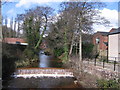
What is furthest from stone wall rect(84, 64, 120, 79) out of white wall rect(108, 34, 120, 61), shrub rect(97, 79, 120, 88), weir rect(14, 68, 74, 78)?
white wall rect(108, 34, 120, 61)

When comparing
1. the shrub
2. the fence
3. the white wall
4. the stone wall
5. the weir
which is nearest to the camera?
the shrub

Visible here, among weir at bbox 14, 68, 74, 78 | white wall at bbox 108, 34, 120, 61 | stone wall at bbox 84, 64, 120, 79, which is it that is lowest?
weir at bbox 14, 68, 74, 78

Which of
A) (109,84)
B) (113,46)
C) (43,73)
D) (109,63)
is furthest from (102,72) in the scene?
(113,46)

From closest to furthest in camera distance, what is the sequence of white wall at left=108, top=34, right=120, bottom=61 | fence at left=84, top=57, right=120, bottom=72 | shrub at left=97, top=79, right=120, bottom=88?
shrub at left=97, top=79, right=120, bottom=88 < fence at left=84, top=57, right=120, bottom=72 < white wall at left=108, top=34, right=120, bottom=61

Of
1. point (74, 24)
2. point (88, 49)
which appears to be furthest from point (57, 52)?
point (74, 24)

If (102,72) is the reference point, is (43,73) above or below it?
below

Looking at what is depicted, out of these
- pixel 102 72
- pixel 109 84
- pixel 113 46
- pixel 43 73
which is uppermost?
pixel 113 46

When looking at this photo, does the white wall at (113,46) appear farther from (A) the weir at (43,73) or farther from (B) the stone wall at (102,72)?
(A) the weir at (43,73)

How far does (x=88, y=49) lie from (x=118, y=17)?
29.3 ft

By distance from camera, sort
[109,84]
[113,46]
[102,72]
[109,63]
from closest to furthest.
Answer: [109,84]
[102,72]
[109,63]
[113,46]

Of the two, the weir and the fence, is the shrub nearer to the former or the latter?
the fence

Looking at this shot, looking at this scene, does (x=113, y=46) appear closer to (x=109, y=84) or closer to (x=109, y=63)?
(x=109, y=63)

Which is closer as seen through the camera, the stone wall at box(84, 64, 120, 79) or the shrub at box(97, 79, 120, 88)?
the shrub at box(97, 79, 120, 88)

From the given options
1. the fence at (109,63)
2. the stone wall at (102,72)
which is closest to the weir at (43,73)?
the stone wall at (102,72)
